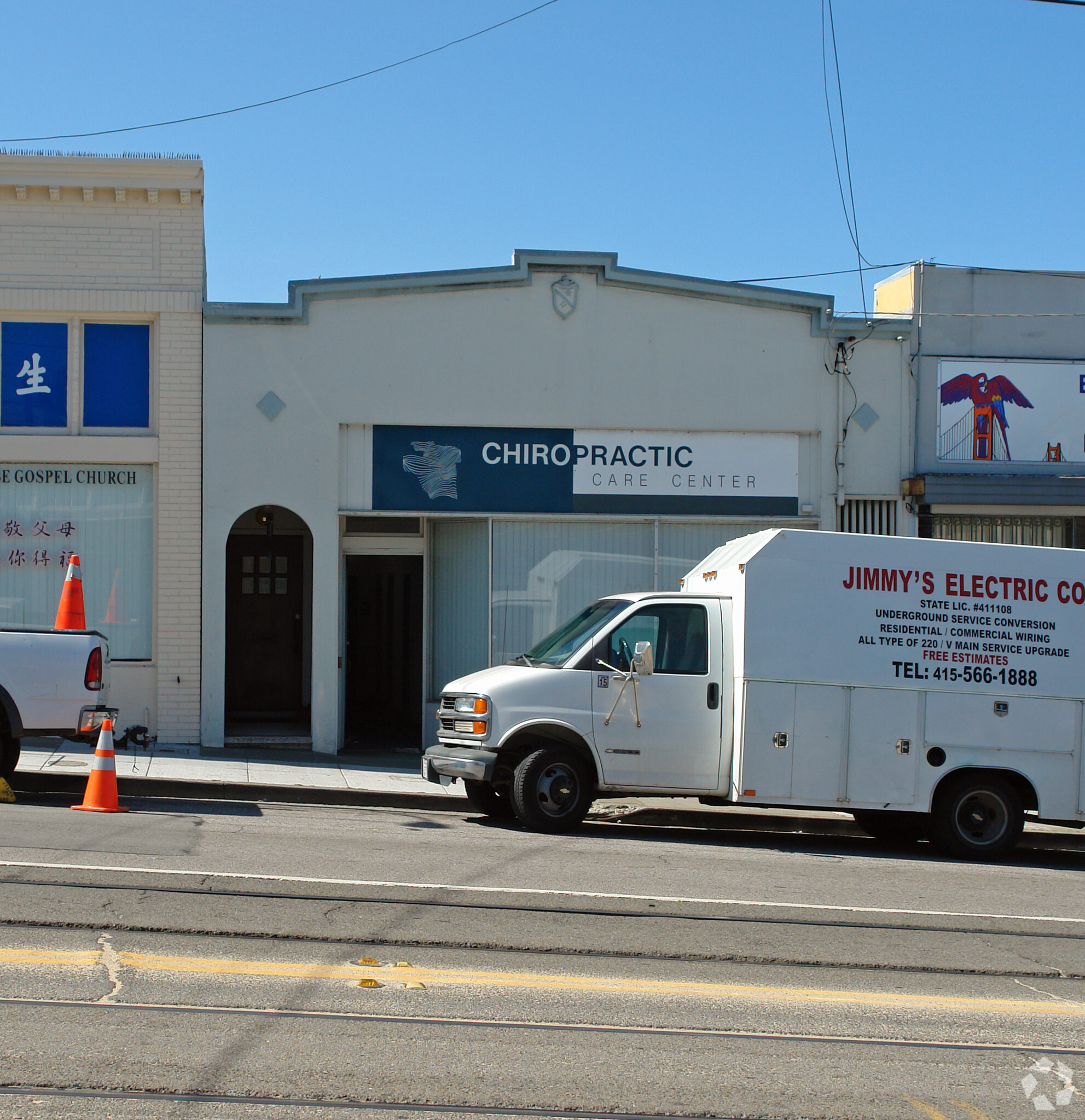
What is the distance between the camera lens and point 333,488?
572 inches

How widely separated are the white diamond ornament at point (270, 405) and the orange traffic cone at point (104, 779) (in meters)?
5.62

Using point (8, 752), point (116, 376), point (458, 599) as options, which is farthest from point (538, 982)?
point (116, 376)

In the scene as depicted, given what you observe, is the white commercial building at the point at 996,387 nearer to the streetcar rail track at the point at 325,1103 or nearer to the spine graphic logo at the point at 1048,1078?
the spine graphic logo at the point at 1048,1078

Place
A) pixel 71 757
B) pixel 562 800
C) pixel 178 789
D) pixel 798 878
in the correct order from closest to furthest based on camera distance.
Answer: pixel 798 878 < pixel 562 800 < pixel 178 789 < pixel 71 757

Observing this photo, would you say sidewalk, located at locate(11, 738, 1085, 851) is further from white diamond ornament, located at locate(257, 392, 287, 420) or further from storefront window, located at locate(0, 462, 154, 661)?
white diamond ornament, located at locate(257, 392, 287, 420)

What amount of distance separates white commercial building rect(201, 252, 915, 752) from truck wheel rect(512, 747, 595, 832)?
5108 mm

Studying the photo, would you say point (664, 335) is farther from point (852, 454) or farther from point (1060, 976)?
point (1060, 976)

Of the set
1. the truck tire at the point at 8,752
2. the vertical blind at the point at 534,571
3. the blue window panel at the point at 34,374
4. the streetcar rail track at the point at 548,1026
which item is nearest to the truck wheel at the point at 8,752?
the truck tire at the point at 8,752

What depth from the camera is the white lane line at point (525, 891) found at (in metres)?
7.24

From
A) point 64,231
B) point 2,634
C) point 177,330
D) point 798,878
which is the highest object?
point 64,231

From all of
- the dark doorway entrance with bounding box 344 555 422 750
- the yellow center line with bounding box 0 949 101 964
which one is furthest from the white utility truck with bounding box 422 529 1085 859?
the dark doorway entrance with bounding box 344 555 422 750

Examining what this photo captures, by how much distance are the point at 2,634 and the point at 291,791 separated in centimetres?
309

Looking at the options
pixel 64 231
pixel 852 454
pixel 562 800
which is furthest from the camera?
pixel 852 454

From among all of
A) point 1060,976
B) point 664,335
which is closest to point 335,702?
point 664,335
